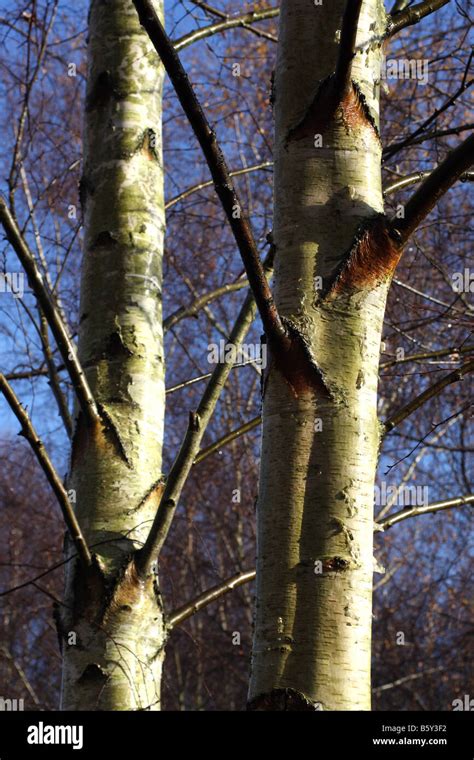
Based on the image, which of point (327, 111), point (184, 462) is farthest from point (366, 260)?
point (184, 462)

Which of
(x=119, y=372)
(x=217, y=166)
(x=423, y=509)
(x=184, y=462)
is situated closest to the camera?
(x=217, y=166)

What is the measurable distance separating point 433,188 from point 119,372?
3.76 ft

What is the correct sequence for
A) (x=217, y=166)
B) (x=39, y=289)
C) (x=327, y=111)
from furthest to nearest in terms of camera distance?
1. (x=39, y=289)
2. (x=327, y=111)
3. (x=217, y=166)

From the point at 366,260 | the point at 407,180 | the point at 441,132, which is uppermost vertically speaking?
the point at 441,132

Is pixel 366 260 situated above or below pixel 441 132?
below

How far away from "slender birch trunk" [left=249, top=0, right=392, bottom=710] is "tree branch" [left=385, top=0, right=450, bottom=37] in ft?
0.56

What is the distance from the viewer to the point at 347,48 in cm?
149

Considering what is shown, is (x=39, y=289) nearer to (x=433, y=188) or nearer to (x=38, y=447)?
(x=38, y=447)

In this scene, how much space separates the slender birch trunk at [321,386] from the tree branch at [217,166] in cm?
7

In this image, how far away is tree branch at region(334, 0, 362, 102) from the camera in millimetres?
1433

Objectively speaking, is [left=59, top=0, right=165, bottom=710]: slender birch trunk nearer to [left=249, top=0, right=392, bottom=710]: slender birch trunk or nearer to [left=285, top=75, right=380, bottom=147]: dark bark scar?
[left=249, top=0, right=392, bottom=710]: slender birch trunk

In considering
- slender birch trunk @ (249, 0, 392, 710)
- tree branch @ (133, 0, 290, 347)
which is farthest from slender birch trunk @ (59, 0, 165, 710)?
tree branch @ (133, 0, 290, 347)

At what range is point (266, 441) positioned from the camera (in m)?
1.47
